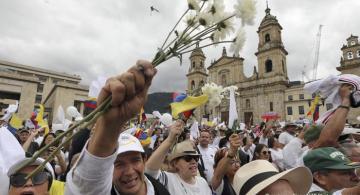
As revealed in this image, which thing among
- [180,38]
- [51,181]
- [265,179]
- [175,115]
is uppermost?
[180,38]

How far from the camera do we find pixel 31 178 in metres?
2.03

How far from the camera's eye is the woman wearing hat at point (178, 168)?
9.06 feet

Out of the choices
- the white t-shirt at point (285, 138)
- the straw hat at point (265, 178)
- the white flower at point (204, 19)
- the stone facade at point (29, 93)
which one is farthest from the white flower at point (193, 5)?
the stone facade at point (29, 93)

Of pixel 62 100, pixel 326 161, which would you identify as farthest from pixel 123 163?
pixel 62 100

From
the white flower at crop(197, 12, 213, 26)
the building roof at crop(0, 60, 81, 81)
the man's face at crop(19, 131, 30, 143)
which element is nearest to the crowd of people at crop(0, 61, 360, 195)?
the white flower at crop(197, 12, 213, 26)

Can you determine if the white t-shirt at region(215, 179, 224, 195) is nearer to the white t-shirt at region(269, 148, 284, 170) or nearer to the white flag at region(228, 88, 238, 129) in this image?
the white flag at region(228, 88, 238, 129)

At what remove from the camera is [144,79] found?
0.95 m

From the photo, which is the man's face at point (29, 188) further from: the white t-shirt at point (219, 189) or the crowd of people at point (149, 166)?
the white t-shirt at point (219, 189)

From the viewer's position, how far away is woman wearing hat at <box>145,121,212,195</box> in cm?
276

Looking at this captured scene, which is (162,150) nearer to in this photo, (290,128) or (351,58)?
(290,128)

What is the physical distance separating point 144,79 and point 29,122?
988 centimetres

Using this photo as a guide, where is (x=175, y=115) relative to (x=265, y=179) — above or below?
above

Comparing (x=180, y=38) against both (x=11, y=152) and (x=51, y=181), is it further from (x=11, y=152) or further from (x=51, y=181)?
(x=51, y=181)

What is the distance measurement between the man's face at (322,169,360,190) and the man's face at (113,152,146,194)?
6.01 feet
